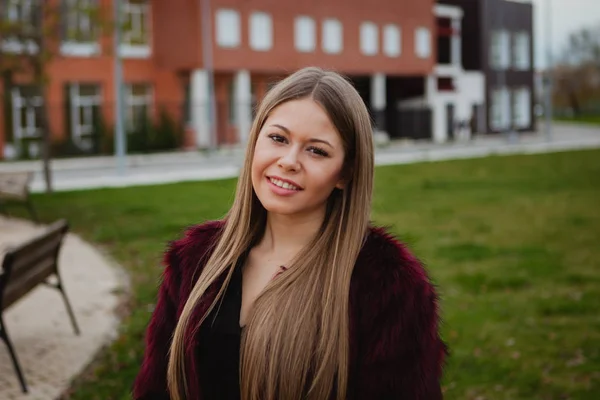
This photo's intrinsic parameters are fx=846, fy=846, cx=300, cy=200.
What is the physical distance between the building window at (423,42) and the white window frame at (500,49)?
9.42 m

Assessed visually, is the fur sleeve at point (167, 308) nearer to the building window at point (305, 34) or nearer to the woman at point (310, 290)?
the woman at point (310, 290)

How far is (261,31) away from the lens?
42.1 metres

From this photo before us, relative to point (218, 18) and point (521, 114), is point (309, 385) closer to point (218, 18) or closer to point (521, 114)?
point (218, 18)

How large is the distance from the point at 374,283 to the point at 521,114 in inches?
2419

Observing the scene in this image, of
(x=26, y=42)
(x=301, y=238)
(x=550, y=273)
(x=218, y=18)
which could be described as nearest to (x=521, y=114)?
(x=218, y=18)

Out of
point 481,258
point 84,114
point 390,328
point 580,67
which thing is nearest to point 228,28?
point 84,114

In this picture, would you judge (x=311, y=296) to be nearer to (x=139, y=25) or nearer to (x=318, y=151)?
(x=318, y=151)

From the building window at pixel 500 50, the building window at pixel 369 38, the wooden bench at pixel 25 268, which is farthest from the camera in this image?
A: the building window at pixel 500 50

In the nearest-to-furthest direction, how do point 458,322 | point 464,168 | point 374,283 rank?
1. point 374,283
2. point 458,322
3. point 464,168

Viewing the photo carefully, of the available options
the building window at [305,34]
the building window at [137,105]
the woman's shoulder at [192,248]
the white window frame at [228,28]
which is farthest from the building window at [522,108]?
the woman's shoulder at [192,248]

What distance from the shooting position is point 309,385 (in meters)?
2.39

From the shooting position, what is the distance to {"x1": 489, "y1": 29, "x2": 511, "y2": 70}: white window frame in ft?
194

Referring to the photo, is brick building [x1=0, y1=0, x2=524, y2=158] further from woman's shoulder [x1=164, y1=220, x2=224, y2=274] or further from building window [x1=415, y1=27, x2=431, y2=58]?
woman's shoulder [x1=164, y1=220, x2=224, y2=274]

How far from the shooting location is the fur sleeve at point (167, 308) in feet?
8.58
